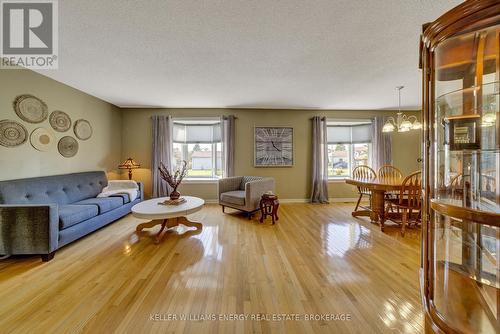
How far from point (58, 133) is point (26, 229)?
1.82m

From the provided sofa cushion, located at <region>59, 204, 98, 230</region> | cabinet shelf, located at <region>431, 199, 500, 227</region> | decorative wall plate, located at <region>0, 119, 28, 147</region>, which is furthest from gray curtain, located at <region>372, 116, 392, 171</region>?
decorative wall plate, located at <region>0, 119, 28, 147</region>

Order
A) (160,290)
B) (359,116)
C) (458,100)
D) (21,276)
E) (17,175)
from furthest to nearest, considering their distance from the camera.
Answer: (359,116) < (17,175) < (21,276) < (160,290) < (458,100)

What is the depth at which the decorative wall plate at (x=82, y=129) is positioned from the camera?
3504mm

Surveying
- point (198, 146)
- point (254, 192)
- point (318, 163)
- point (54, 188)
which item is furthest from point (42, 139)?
point (318, 163)

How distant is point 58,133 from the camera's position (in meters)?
3.16

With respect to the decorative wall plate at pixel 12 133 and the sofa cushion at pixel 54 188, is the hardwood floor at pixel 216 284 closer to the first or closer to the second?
the sofa cushion at pixel 54 188

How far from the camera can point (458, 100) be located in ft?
3.88

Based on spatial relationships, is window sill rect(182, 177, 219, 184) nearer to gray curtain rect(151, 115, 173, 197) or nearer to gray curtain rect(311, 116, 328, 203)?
gray curtain rect(151, 115, 173, 197)

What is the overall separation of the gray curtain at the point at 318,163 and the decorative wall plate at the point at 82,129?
487 cm

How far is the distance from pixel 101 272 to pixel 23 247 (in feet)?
3.30

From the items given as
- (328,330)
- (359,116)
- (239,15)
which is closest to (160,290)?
(328,330)

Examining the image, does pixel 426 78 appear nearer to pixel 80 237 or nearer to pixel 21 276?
pixel 21 276

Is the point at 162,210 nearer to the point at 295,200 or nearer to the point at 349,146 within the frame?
the point at 295,200

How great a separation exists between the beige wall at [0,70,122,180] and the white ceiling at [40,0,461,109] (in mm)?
255
